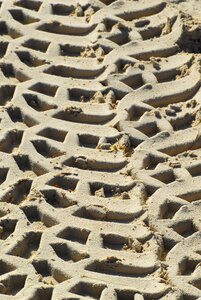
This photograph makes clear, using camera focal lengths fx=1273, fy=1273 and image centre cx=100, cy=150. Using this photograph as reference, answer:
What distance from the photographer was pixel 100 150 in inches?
191

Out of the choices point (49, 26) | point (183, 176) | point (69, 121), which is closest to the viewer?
point (183, 176)

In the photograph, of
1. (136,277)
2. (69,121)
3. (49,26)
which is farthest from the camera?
(49,26)

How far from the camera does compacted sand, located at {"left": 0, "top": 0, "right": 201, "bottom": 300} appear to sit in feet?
14.1

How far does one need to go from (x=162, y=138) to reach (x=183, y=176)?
0.26 metres

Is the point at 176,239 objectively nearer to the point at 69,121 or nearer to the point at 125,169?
the point at 125,169

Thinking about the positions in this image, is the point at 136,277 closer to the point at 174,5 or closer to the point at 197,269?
the point at 197,269

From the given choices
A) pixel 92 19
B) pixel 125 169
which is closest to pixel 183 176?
pixel 125 169

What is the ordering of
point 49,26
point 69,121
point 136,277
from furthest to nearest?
point 49,26 < point 69,121 < point 136,277

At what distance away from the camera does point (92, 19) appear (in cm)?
561

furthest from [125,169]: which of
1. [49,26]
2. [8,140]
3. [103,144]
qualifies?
[49,26]

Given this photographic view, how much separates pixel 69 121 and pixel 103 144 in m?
0.23

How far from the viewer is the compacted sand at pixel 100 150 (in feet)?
14.1

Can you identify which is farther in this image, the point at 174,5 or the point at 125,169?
the point at 174,5

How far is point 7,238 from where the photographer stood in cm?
441
